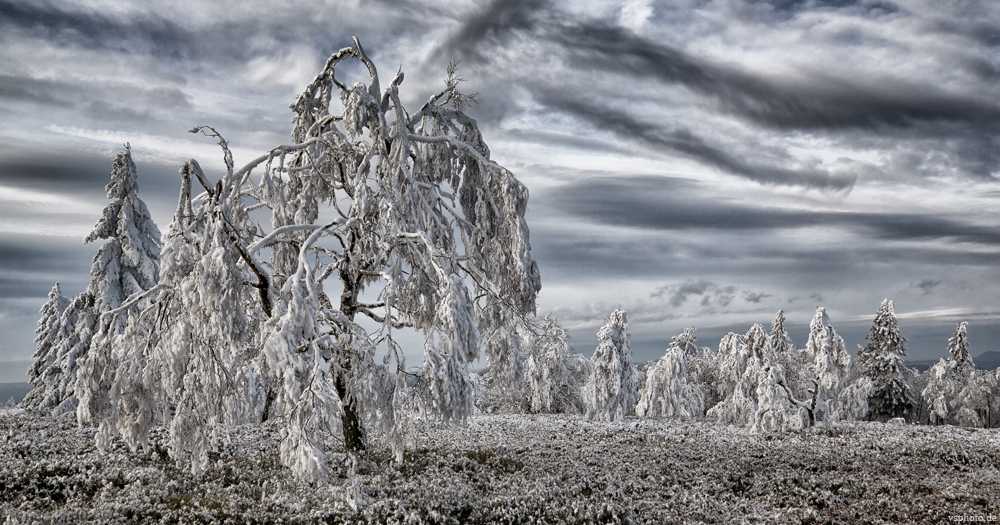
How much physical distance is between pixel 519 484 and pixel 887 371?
153 ft

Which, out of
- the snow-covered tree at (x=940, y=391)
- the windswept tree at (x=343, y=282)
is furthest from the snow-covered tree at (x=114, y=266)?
the snow-covered tree at (x=940, y=391)

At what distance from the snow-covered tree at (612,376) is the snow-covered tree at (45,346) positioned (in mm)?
30743

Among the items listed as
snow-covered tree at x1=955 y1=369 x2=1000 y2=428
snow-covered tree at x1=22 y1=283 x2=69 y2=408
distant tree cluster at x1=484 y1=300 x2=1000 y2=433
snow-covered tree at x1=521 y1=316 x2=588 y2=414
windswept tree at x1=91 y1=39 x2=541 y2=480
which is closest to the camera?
windswept tree at x1=91 y1=39 x2=541 y2=480

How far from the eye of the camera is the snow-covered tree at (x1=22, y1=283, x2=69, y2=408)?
30047 mm

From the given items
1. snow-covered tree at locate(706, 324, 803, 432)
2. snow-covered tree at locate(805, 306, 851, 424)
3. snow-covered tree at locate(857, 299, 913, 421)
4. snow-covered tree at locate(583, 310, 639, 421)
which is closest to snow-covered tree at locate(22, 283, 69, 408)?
snow-covered tree at locate(583, 310, 639, 421)

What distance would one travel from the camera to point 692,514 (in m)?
11.1

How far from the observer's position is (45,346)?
1296 inches

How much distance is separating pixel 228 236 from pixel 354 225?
264cm

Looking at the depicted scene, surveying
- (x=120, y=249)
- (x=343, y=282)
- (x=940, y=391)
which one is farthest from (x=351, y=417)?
(x=940, y=391)

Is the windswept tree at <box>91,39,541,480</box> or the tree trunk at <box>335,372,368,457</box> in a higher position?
the windswept tree at <box>91,39,541,480</box>

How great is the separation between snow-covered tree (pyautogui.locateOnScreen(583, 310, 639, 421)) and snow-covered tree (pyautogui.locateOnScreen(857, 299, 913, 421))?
78.2 feet

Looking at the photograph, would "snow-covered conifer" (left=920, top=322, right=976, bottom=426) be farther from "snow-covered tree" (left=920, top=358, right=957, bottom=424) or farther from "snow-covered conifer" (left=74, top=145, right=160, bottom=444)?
"snow-covered conifer" (left=74, top=145, right=160, bottom=444)

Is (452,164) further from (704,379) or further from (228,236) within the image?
(704,379)

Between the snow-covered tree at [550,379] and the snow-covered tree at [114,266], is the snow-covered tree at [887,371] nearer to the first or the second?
the snow-covered tree at [550,379]
